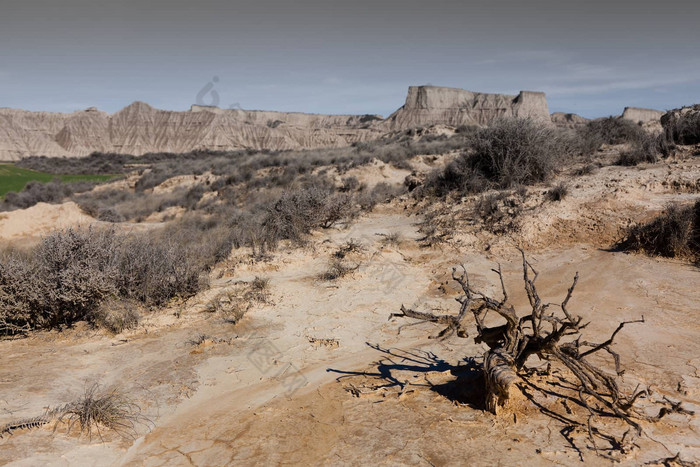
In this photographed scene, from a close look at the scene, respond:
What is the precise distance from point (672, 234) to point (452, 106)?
256 ft

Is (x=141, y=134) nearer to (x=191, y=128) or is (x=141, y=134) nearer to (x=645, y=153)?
(x=191, y=128)

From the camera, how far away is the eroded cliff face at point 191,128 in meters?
63.3

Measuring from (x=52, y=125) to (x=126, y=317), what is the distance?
8410cm

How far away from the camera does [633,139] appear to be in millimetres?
15008

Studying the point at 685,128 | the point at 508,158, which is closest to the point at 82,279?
the point at 508,158

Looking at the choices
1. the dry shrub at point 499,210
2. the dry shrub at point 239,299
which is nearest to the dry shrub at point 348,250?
the dry shrub at point 239,299

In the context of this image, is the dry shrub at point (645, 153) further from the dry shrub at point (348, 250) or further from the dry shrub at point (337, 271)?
the dry shrub at point (337, 271)

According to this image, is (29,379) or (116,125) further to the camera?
(116,125)

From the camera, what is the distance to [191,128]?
222ft

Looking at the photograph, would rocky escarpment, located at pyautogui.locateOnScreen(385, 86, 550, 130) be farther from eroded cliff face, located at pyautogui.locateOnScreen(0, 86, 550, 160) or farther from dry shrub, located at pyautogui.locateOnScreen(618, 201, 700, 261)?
dry shrub, located at pyautogui.locateOnScreen(618, 201, 700, 261)

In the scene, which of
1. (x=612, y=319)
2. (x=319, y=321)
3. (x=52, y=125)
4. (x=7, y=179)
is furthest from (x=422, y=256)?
(x=52, y=125)

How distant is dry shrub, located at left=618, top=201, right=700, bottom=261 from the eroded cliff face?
181 feet

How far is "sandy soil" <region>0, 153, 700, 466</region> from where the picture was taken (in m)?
2.88

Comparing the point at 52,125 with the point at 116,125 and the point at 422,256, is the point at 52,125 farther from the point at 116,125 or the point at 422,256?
the point at 422,256
